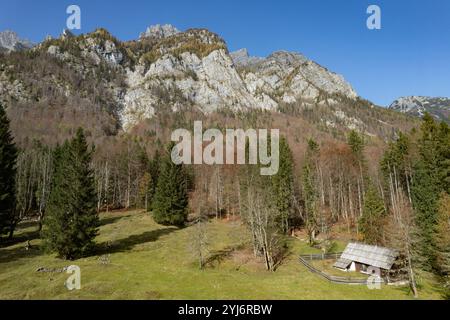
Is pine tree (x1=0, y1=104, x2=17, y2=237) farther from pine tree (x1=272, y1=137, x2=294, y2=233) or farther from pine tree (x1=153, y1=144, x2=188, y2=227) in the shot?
pine tree (x1=272, y1=137, x2=294, y2=233)

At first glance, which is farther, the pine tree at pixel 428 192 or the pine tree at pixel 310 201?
the pine tree at pixel 310 201

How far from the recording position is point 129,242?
5094 cm

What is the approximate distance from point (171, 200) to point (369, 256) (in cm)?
3868

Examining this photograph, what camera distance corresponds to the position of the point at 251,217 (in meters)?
46.2

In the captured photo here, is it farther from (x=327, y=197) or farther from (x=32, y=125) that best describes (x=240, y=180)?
(x=32, y=125)

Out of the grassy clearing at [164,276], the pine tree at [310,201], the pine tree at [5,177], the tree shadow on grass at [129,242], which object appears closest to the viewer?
the grassy clearing at [164,276]

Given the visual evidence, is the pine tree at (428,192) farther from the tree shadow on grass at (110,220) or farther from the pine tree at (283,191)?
the tree shadow on grass at (110,220)

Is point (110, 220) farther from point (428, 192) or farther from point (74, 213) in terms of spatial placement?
point (428, 192)

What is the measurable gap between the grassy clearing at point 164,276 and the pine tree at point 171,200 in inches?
353

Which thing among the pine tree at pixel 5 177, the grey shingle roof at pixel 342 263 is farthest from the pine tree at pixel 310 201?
the pine tree at pixel 5 177

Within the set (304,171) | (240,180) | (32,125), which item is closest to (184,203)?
(240,180)

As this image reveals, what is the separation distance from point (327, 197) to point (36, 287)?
71.9m

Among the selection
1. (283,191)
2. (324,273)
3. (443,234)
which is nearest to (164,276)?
(324,273)

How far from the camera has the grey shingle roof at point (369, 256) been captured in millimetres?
40950
